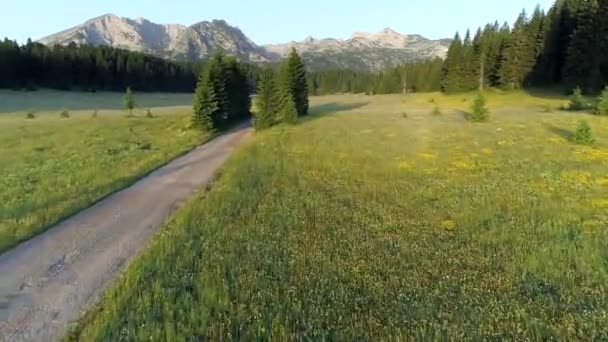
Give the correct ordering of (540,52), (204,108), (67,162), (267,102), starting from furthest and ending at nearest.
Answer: (540,52) < (267,102) < (204,108) < (67,162)

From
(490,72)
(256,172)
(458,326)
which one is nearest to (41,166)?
(256,172)

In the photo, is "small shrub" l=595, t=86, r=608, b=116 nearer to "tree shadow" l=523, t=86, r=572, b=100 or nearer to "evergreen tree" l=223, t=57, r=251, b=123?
"tree shadow" l=523, t=86, r=572, b=100

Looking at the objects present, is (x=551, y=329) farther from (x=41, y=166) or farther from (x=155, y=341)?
(x=41, y=166)

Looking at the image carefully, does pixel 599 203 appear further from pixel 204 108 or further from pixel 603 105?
pixel 204 108

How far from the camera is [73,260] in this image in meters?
10.0

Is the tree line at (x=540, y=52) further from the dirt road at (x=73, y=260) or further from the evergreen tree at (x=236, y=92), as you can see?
the dirt road at (x=73, y=260)

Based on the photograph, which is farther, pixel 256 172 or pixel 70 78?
pixel 70 78

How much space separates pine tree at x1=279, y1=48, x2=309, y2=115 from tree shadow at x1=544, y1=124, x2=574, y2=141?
28726mm

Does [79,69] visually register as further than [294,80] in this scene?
Yes

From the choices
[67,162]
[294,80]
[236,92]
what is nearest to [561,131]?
[294,80]

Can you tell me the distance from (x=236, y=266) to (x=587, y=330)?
640 centimetres

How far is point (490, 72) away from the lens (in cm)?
8944

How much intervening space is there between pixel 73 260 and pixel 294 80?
160 feet

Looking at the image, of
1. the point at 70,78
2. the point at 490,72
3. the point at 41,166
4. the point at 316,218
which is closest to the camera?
the point at 316,218
